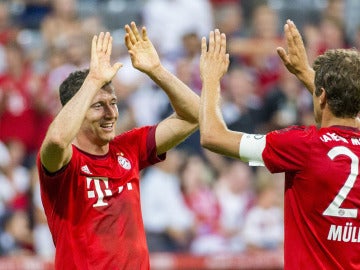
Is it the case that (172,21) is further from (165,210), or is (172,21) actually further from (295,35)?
(295,35)

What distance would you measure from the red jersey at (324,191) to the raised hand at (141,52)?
42.5 inches

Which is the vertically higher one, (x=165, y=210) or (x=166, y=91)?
(x=166, y=91)

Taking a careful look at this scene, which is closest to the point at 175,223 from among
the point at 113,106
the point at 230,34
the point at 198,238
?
the point at 198,238

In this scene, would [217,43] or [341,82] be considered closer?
[341,82]

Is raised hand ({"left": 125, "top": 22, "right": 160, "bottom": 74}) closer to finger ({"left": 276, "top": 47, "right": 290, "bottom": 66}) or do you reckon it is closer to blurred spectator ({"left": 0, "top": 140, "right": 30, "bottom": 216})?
finger ({"left": 276, "top": 47, "right": 290, "bottom": 66})

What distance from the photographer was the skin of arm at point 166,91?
5863 millimetres

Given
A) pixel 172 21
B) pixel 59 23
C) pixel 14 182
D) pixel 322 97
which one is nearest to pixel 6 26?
pixel 59 23

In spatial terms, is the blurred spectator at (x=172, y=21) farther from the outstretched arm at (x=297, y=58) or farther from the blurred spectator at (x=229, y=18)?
the outstretched arm at (x=297, y=58)

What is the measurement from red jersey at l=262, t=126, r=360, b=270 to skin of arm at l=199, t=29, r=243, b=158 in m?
0.21

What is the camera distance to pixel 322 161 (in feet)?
16.8

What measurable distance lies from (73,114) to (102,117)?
0.46 meters

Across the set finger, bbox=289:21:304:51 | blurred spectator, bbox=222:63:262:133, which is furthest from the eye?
blurred spectator, bbox=222:63:262:133

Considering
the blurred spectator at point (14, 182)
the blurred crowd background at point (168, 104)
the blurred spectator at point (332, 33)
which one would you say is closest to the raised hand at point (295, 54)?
the blurred crowd background at point (168, 104)

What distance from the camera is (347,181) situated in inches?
201
